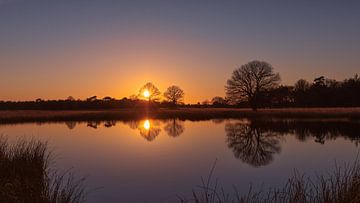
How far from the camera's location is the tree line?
165 feet

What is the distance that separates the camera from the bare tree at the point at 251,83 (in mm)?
49906

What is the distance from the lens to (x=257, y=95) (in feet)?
163

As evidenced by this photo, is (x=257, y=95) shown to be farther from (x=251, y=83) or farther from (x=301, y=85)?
(x=301, y=85)

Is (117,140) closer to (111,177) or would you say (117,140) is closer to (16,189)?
(111,177)

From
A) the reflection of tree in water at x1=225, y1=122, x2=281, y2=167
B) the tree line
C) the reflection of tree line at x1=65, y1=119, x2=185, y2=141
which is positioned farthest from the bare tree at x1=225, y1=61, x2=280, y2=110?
the reflection of tree in water at x1=225, y1=122, x2=281, y2=167

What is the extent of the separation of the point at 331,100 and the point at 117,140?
5013 cm

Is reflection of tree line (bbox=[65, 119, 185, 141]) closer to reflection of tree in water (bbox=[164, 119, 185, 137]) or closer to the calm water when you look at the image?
reflection of tree in water (bbox=[164, 119, 185, 137])

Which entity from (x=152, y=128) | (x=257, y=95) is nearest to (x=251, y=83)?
(x=257, y=95)

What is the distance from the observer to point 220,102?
83250mm

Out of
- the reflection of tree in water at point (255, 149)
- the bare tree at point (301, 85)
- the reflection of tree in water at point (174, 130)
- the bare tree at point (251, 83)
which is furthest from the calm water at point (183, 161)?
the bare tree at point (301, 85)

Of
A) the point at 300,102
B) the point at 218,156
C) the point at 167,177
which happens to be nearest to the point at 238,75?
the point at 300,102

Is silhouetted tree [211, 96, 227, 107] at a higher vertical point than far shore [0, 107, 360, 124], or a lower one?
higher

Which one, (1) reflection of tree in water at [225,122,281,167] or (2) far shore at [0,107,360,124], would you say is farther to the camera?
(2) far shore at [0,107,360,124]

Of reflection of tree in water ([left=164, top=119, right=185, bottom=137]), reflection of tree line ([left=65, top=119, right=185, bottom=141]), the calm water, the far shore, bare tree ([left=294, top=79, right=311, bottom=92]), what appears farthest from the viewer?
bare tree ([left=294, top=79, right=311, bottom=92])
